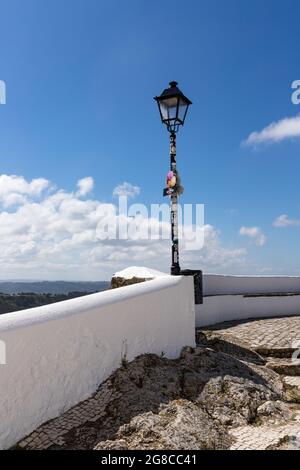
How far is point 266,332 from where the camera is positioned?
1029 cm

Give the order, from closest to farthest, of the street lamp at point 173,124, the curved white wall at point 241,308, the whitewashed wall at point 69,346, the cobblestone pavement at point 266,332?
the whitewashed wall at point 69,346 → the street lamp at point 173,124 → the cobblestone pavement at point 266,332 → the curved white wall at point 241,308

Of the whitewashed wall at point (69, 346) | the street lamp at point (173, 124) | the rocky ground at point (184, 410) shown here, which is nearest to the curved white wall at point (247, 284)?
the street lamp at point (173, 124)

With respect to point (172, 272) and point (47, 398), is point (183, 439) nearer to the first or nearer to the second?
point (47, 398)

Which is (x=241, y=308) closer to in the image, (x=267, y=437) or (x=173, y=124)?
(x=173, y=124)

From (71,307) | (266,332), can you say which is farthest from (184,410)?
(266,332)

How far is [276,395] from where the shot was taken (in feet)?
19.9

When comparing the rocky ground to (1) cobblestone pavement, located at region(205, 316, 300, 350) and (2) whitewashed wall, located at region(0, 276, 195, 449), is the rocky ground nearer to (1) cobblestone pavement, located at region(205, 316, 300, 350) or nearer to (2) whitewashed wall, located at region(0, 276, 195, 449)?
(2) whitewashed wall, located at region(0, 276, 195, 449)

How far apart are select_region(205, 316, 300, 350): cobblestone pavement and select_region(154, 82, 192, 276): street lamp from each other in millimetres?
2605

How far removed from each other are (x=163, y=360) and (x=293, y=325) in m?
6.29

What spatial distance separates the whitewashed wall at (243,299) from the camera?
470 inches

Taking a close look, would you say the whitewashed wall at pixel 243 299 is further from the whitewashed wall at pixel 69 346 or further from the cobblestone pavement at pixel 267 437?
the cobblestone pavement at pixel 267 437

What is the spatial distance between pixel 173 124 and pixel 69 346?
5107mm

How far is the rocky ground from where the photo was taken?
4.15m

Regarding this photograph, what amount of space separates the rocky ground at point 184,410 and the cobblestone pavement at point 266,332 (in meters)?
1.82
